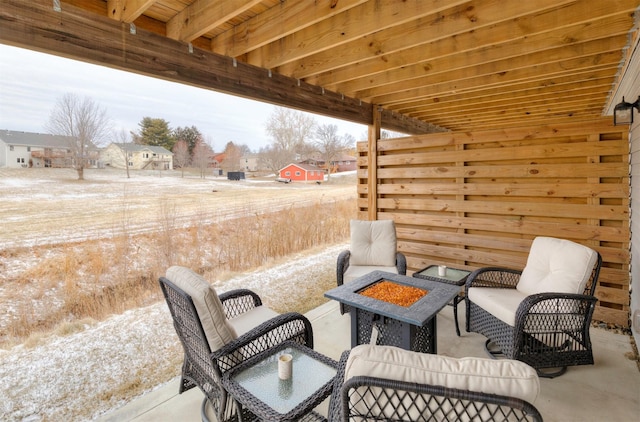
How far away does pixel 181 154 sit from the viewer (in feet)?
12.0

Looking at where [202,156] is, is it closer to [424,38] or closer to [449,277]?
[424,38]

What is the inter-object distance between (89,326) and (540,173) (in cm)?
474

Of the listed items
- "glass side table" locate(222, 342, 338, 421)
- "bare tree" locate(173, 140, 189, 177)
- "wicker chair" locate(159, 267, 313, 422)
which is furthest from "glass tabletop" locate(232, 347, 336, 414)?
"bare tree" locate(173, 140, 189, 177)

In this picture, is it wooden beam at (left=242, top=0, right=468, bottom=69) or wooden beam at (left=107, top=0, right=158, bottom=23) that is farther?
wooden beam at (left=242, top=0, right=468, bottom=69)

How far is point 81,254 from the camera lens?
299cm

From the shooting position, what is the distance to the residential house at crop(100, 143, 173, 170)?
3078mm

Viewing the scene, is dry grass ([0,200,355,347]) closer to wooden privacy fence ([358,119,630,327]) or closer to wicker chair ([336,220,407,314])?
wicker chair ([336,220,407,314])

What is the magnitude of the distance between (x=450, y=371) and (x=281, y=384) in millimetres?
942

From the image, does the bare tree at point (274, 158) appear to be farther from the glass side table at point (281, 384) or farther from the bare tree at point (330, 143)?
the glass side table at point (281, 384)

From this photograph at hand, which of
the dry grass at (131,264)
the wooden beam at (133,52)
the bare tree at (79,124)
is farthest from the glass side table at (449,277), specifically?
the bare tree at (79,124)

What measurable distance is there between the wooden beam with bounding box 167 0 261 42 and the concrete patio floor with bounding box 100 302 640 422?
2.56m

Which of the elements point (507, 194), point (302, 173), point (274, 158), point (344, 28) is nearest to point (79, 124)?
point (344, 28)

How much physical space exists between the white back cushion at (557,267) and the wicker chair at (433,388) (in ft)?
6.71

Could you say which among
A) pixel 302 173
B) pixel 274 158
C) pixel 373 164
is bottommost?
pixel 302 173
